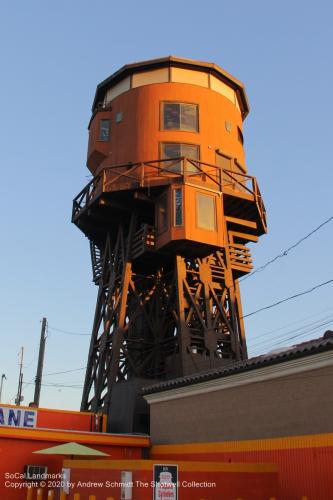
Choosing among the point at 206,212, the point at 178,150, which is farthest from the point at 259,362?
the point at 178,150

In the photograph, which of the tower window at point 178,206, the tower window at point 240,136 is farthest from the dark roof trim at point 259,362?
the tower window at point 240,136

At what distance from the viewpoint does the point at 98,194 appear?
33.2m

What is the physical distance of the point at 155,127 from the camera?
35.3 meters

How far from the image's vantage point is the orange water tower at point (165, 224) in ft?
104

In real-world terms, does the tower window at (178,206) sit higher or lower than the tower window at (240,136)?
lower

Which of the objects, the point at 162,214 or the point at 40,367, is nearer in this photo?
the point at 162,214

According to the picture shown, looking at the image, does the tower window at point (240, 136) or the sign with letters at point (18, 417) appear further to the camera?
the tower window at point (240, 136)

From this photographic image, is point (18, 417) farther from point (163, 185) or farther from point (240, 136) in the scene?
point (240, 136)

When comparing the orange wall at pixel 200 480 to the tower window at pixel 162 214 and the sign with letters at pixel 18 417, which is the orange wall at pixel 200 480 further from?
the tower window at pixel 162 214

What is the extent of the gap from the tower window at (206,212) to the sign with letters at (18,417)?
13049 mm

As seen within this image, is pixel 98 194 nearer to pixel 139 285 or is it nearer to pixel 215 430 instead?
pixel 139 285

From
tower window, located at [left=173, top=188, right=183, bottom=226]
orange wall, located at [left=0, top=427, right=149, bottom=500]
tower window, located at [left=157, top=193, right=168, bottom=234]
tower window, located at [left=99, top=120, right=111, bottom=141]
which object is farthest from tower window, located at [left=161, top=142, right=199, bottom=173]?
orange wall, located at [left=0, top=427, right=149, bottom=500]

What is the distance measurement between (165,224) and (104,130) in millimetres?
9294

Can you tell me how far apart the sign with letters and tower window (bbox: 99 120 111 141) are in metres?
18.1
